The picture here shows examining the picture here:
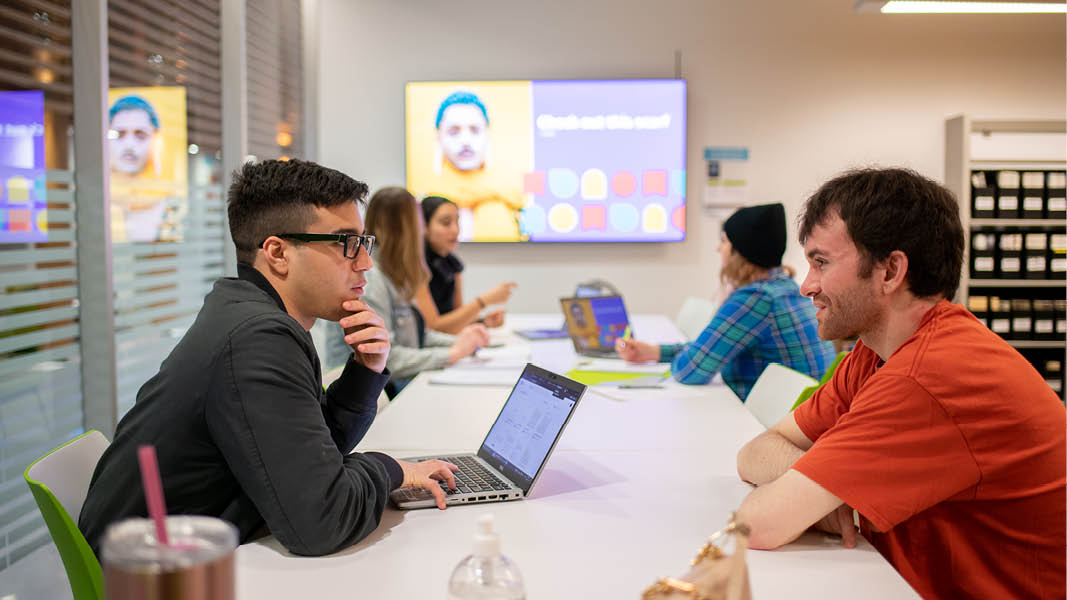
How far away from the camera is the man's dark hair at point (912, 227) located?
1.46 meters

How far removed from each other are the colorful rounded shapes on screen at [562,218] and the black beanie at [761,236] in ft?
9.39

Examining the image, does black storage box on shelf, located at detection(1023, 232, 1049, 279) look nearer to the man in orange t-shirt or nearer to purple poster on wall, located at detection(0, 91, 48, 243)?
the man in orange t-shirt

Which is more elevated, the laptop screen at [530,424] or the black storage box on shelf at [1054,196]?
the black storage box on shelf at [1054,196]

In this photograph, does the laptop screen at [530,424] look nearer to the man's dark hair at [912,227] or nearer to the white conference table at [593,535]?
the white conference table at [593,535]

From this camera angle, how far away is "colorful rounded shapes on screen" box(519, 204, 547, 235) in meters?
5.83

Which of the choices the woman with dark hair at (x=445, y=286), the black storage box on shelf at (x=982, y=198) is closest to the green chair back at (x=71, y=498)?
the woman with dark hair at (x=445, y=286)

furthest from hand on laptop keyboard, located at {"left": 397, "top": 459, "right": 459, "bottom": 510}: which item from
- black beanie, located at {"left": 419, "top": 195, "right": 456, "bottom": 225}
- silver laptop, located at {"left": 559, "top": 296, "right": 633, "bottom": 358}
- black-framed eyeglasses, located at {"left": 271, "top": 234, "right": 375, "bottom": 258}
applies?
black beanie, located at {"left": 419, "top": 195, "right": 456, "bottom": 225}

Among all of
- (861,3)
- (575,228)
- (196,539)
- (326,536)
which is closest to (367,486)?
(326,536)

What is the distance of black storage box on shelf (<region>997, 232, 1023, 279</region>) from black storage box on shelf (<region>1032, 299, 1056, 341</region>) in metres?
0.24

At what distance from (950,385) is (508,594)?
0.78 meters

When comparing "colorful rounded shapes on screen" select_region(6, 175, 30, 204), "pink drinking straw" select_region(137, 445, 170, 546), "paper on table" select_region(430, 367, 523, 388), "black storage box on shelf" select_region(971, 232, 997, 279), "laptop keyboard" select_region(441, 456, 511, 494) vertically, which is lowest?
"laptop keyboard" select_region(441, 456, 511, 494)

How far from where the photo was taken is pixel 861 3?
12.6 ft

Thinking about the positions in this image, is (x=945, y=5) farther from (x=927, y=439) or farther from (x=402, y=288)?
(x=927, y=439)

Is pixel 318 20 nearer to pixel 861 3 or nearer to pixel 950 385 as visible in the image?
pixel 861 3
